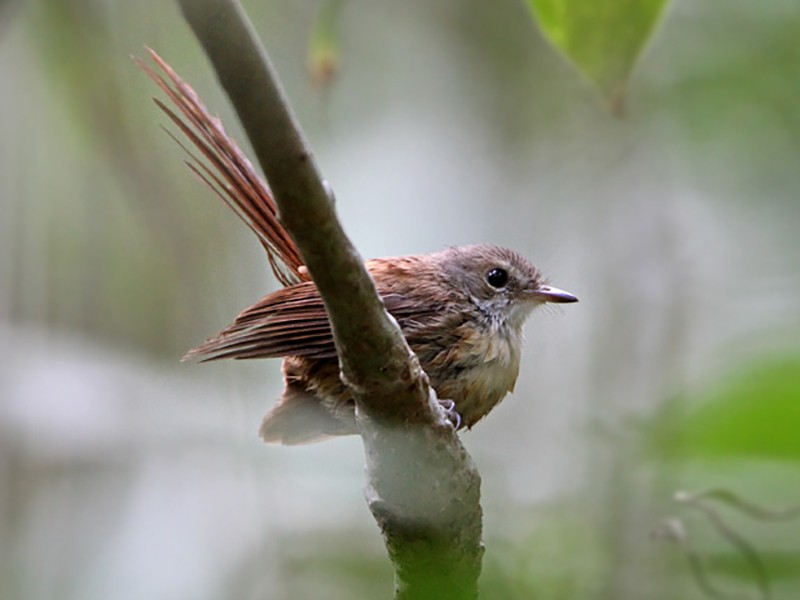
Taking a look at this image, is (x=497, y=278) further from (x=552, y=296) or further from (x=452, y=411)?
(x=452, y=411)

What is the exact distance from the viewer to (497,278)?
3.12 metres

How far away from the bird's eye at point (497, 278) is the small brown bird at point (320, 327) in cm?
6

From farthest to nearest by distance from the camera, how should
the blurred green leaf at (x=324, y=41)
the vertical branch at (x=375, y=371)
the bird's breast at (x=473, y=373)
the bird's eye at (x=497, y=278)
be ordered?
the bird's eye at (x=497, y=278) < the bird's breast at (x=473, y=373) < the blurred green leaf at (x=324, y=41) < the vertical branch at (x=375, y=371)

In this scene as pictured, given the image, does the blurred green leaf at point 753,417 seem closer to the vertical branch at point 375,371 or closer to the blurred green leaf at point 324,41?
the vertical branch at point 375,371

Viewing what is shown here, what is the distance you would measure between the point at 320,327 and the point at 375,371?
809mm

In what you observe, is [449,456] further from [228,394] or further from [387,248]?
[387,248]

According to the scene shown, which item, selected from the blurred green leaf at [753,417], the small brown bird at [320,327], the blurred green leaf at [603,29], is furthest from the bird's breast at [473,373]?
the blurred green leaf at [753,417]

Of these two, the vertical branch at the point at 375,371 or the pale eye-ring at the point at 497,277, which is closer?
the vertical branch at the point at 375,371

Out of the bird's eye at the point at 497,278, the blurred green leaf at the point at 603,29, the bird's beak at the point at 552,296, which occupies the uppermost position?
the blurred green leaf at the point at 603,29

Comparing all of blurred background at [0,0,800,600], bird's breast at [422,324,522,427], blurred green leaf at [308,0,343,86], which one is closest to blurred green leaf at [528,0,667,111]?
blurred background at [0,0,800,600]

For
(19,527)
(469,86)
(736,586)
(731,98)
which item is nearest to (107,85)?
(19,527)

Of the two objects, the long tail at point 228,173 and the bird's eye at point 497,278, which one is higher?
the long tail at point 228,173

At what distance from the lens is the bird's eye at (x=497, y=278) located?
3084mm

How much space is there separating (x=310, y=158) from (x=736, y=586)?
4.03 feet
